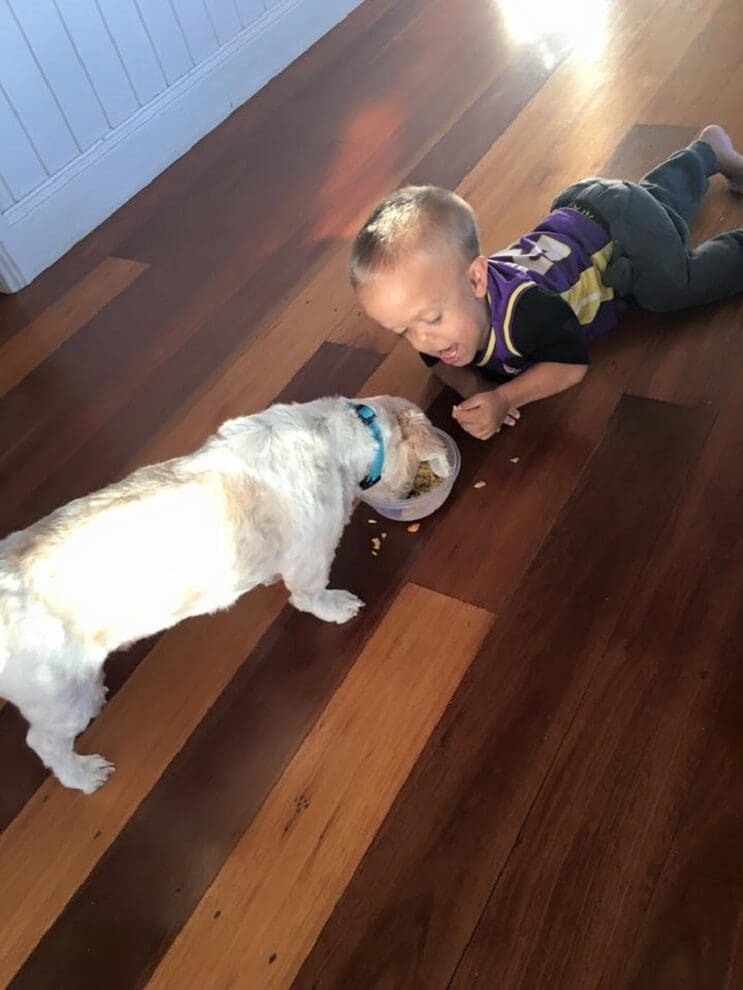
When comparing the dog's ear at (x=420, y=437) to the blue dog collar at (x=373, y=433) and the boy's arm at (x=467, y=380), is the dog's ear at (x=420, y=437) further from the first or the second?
the boy's arm at (x=467, y=380)

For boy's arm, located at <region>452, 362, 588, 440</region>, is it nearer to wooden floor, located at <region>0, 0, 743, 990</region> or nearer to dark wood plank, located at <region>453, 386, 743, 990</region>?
wooden floor, located at <region>0, 0, 743, 990</region>

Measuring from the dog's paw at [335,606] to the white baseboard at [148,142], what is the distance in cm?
202

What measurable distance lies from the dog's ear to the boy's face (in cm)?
21

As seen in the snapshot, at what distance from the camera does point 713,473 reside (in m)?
1.81

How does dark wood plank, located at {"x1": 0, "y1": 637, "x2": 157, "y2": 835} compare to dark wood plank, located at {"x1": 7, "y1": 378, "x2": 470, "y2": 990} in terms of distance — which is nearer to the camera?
dark wood plank, located at {"x1": 7, "y1": 378, "x2": 470, "y2": 990}

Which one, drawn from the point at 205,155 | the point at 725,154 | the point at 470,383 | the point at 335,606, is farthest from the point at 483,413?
the point at 205,155

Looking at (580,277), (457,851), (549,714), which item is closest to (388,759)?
(457,851)

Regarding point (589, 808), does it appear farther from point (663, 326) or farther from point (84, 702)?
point (663, 326)

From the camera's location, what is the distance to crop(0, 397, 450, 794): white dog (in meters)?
1.32

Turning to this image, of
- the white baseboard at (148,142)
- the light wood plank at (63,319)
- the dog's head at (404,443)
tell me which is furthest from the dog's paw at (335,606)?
the white baseboard at (148,142)

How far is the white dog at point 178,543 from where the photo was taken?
132 centimetres

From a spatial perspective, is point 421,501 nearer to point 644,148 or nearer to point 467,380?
point 467,380

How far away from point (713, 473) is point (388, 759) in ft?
3.13

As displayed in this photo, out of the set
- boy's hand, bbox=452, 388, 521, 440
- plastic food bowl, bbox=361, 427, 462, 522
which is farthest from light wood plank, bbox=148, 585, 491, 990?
boy's hand, bbox=452, 388, 521, 440
